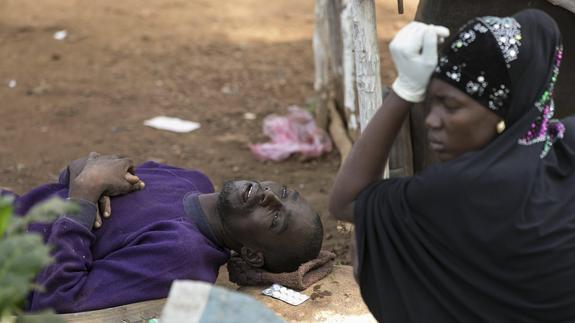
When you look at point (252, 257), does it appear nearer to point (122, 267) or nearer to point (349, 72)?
point (122, 267)

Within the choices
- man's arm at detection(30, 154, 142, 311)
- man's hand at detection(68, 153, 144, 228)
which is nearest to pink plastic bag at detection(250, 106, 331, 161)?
man's hand at detection(68, 153, 144, 228)

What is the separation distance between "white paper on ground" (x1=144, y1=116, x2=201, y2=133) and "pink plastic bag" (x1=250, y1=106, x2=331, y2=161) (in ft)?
2.04

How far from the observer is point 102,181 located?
3541mm

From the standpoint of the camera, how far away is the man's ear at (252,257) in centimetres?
360

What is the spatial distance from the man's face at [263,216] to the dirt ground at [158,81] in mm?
1086

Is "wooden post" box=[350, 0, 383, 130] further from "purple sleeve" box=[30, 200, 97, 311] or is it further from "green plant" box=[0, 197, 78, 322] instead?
"green plant" box=[0, 197, 78, 322]

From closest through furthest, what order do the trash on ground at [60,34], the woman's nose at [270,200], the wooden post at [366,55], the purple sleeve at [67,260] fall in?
1. the purple sleeve at [67,260]
2. the woman's nose at [270,200]
3. the wooden post at [366,55]
4. the trash on ground at [60,34]

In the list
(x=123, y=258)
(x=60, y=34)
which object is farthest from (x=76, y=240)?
(x=60, y=34)

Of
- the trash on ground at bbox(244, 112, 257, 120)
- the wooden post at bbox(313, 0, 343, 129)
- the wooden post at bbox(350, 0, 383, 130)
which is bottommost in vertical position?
the trash on ground at bbox(244, 112, 257, 120)

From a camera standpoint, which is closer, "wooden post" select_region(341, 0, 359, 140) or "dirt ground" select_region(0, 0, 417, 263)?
"wooden post" select_region(341, 0, 359, 140)

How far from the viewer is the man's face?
346 cm

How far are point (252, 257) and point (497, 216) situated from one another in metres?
1.59

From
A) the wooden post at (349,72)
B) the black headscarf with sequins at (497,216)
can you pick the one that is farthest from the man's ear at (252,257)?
the wooden post at (349,72)

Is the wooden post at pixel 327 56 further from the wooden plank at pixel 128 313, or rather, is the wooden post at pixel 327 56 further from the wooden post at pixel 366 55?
the wooden plank at pixel 128 313
